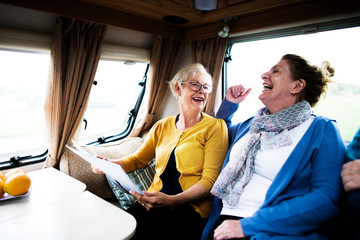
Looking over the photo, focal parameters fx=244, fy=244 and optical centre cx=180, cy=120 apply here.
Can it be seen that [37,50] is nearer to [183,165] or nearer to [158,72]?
[158,72]

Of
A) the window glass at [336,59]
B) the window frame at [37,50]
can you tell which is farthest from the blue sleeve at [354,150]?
the window frame at [37,50]

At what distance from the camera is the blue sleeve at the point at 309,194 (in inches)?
48.8

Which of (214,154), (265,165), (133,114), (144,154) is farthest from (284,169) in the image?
(133,114)

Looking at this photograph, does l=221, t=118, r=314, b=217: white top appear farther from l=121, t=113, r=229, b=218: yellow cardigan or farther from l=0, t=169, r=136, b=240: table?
l=0, t=169, r=136, b=240: table

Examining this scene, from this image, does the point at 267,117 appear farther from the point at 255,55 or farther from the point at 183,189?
the point at 255,55

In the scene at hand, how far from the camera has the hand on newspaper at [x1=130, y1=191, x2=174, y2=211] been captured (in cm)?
150

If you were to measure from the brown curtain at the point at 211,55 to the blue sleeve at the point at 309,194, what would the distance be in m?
1.32

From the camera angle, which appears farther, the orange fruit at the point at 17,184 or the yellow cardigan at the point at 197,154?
the yellow cardigan at the point at 197,154

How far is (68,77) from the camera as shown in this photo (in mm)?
2117

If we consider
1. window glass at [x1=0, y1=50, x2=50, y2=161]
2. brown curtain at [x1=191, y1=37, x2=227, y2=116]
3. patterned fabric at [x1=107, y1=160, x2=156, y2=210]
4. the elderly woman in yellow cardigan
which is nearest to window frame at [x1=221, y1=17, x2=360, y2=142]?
brown curtain at [x1=191, y1=37, x2=227, y2=116]

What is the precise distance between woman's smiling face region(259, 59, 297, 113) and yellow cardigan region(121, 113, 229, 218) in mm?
439

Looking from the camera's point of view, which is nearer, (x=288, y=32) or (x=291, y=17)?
(x=291, y=17)

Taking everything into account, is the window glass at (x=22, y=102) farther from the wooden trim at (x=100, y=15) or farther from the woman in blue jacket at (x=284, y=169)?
the woman in blue jacket at (x=284, y=169)

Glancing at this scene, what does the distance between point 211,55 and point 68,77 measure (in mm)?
1406
